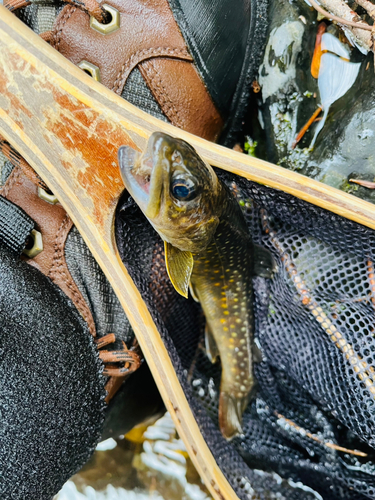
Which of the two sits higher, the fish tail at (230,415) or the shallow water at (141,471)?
the fish tail at (230,415)

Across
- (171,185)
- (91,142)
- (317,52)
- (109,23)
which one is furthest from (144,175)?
(317,52)

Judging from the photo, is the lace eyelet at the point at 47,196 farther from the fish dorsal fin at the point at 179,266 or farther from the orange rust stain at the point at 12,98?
the fish dorsal fin at the point at 179,266

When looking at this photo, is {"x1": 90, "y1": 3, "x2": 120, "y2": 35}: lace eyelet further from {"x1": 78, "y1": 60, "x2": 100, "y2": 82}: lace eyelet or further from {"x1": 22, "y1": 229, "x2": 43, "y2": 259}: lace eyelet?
{"x1": 22, "y1": 229, "x2": 43, "y2": 259}: lace eyelet

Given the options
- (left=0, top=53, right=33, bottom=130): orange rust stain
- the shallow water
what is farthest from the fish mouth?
Result: the shallow water

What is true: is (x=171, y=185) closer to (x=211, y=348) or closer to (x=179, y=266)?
(x=179, y=266)

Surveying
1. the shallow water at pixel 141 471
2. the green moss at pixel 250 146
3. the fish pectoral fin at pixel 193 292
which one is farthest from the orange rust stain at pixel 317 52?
the shallow water at pixel 141 471

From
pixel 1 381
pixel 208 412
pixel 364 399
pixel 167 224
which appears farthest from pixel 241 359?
pixel 1 381

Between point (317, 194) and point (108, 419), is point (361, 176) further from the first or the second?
point (108, 419)
